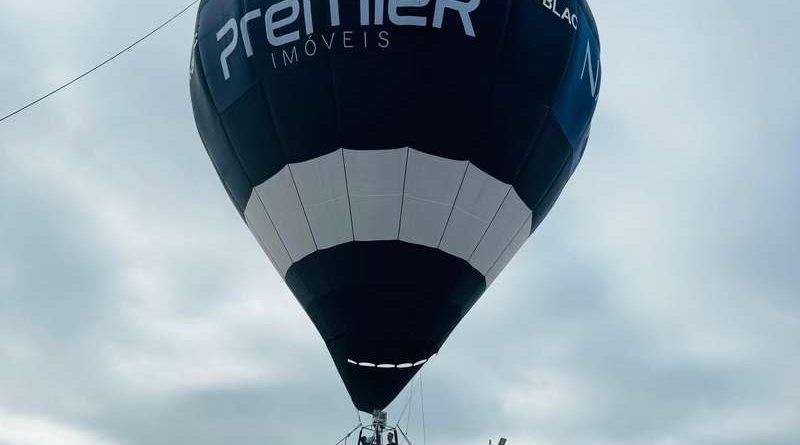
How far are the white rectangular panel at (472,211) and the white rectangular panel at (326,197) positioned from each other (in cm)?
122

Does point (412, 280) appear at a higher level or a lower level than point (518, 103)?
lower

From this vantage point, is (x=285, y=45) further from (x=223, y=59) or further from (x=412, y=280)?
(x=412, y=280)

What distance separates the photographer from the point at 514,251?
1318cm

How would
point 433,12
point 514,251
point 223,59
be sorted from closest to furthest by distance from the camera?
point 433,12 < point 223,59 < point 514,251

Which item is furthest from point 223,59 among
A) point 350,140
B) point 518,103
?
point 518,103

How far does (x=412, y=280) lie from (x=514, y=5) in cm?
345

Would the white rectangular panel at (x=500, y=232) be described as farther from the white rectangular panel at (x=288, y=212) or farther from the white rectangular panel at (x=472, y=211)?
the white rectangular panel at (x=288, y=212)

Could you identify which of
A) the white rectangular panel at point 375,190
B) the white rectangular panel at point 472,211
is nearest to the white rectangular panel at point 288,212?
the white rectangular panel at point 375,190

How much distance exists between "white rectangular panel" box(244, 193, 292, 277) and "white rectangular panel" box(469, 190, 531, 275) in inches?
93.1

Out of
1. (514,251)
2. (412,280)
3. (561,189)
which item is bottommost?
(412,280)

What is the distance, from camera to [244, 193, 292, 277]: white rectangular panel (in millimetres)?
12469

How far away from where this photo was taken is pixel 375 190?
11586mm

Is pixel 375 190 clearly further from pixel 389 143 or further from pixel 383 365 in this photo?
pixel 383 365

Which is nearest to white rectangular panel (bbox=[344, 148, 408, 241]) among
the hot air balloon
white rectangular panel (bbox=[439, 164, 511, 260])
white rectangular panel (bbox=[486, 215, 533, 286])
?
the hot air balloon
